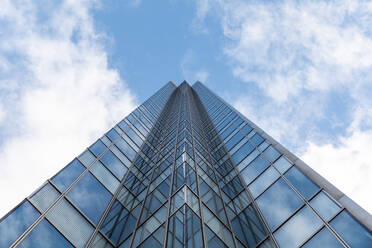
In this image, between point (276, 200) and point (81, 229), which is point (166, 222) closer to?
point (81, 229)

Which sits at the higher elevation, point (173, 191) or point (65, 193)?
point (65, 193)

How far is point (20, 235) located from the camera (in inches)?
423

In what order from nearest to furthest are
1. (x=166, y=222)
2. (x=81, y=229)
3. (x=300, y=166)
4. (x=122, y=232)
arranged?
(x=166, y=222), (x=81, y=229), (x=122, y=232), (x=300, y=166)

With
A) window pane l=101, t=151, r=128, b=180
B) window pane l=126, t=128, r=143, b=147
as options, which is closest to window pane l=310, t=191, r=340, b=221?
window pane l=101, t=151, r=128, b=180

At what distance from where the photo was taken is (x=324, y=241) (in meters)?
10.4

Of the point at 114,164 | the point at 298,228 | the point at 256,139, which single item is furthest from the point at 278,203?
the point at 114,164

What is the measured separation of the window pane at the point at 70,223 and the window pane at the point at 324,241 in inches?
370

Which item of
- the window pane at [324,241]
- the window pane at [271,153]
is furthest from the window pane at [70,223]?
the window pane at [271,153]

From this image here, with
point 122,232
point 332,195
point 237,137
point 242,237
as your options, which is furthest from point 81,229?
point 237,137

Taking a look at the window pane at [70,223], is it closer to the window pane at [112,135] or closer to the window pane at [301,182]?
the window pane at [112,135]

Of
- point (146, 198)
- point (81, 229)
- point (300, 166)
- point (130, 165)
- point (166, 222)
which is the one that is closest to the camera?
point (166, 222)

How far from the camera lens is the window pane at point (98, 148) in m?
18.8

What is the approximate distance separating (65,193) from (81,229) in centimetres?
236

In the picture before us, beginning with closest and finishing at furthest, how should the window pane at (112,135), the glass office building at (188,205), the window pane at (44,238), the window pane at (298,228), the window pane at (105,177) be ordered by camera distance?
the window pane at (44,238) < the glass office building at (188,205) < the window pane at (298,228) < the window pane at (105,177) < the window pane at (112,135)
